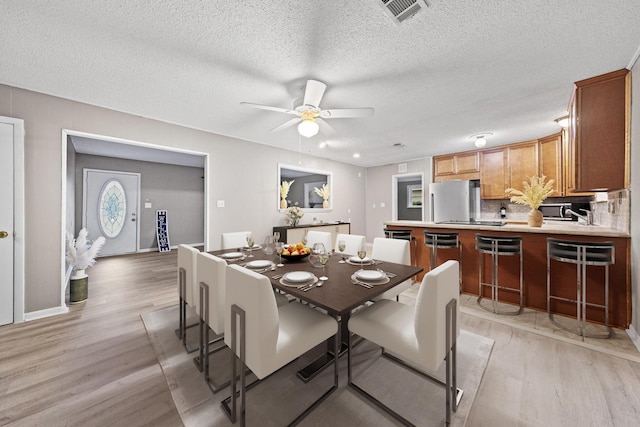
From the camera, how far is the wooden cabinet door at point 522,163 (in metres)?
4.30

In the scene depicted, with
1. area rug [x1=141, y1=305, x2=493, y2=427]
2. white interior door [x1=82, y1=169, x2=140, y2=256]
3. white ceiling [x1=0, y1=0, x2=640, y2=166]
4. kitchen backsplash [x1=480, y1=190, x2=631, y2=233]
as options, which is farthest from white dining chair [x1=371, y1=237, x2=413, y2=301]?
white interior door [x1=82, y1=169, x2=140, y2=256]

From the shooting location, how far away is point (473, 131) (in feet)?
12.7

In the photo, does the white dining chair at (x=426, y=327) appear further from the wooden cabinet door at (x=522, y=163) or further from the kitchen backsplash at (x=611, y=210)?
the wooden cabinet door at (x=522, y=163)

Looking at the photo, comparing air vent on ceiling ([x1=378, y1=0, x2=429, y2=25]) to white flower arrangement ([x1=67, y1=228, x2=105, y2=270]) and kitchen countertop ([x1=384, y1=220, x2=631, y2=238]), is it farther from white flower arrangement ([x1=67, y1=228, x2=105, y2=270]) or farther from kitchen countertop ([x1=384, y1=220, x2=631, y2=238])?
white flower arrangement ([x1=67, y1=228, x2=105, y2=270])

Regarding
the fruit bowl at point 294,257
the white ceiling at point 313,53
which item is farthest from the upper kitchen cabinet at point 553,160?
the fruit bowl at point 294,257

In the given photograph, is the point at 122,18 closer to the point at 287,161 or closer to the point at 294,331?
the point at 294,331

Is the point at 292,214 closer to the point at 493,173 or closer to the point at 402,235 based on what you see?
the point at 402,235

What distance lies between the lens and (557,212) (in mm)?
4078

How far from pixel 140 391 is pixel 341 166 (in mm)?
5573

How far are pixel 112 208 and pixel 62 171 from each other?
359cm

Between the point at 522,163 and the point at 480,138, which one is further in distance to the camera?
the point at 522,163

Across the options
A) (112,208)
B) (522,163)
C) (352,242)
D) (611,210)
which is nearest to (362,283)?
(352,242)

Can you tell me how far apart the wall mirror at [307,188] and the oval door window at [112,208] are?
3849mm

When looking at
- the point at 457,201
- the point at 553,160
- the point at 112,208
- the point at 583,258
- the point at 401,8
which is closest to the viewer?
the point at 401,8
